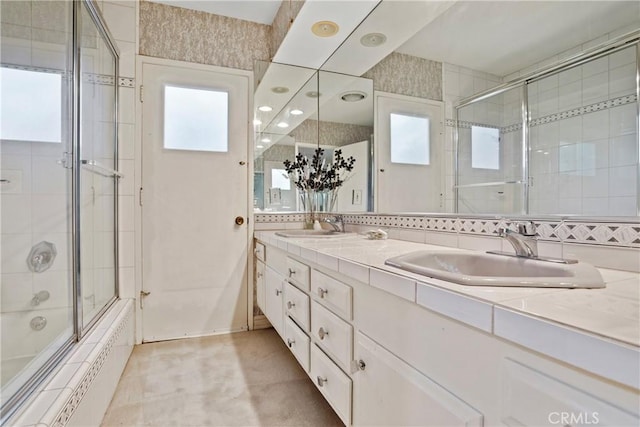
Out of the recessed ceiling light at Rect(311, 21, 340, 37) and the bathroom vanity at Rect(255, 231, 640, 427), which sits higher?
the recessed ceiling light at Rect(311, 21, 340, 37)

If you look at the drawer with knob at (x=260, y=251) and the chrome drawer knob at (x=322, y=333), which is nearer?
the chrome drawer knob at (x=322, y=333)

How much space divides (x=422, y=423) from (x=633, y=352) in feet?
1.57

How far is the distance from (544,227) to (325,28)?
1771 millimetres

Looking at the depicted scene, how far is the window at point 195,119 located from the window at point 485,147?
1.79 meters

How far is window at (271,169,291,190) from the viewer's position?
258 cm

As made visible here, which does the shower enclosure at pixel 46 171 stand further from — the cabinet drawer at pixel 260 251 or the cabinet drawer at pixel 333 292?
the cabinet drawer at pixel 333 292

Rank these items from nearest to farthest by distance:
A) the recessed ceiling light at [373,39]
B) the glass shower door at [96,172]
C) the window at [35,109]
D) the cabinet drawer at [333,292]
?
the cabinet drawer at [333,292]
the window at [35,109]
the glass shower door at [96,172]
the recessed ceiling light at [373,39]

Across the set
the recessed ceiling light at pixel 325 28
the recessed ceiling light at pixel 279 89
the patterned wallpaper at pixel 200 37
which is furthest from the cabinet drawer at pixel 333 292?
the patterned wallpaper at pixel 200 37

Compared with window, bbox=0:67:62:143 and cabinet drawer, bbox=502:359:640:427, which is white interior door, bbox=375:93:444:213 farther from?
window, bbox=0:67:62:143

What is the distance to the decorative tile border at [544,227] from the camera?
33.4 inches

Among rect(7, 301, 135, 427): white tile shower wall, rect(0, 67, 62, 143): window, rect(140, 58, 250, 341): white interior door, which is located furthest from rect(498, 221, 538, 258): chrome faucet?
rect(0, 67, 62, 143): window

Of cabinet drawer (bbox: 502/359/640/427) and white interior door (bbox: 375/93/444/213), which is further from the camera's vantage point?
white interior door (bbox: 375/93/444/213)

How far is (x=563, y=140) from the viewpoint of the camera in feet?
3.19

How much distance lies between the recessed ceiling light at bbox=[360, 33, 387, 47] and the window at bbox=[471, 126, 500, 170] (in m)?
0.95
